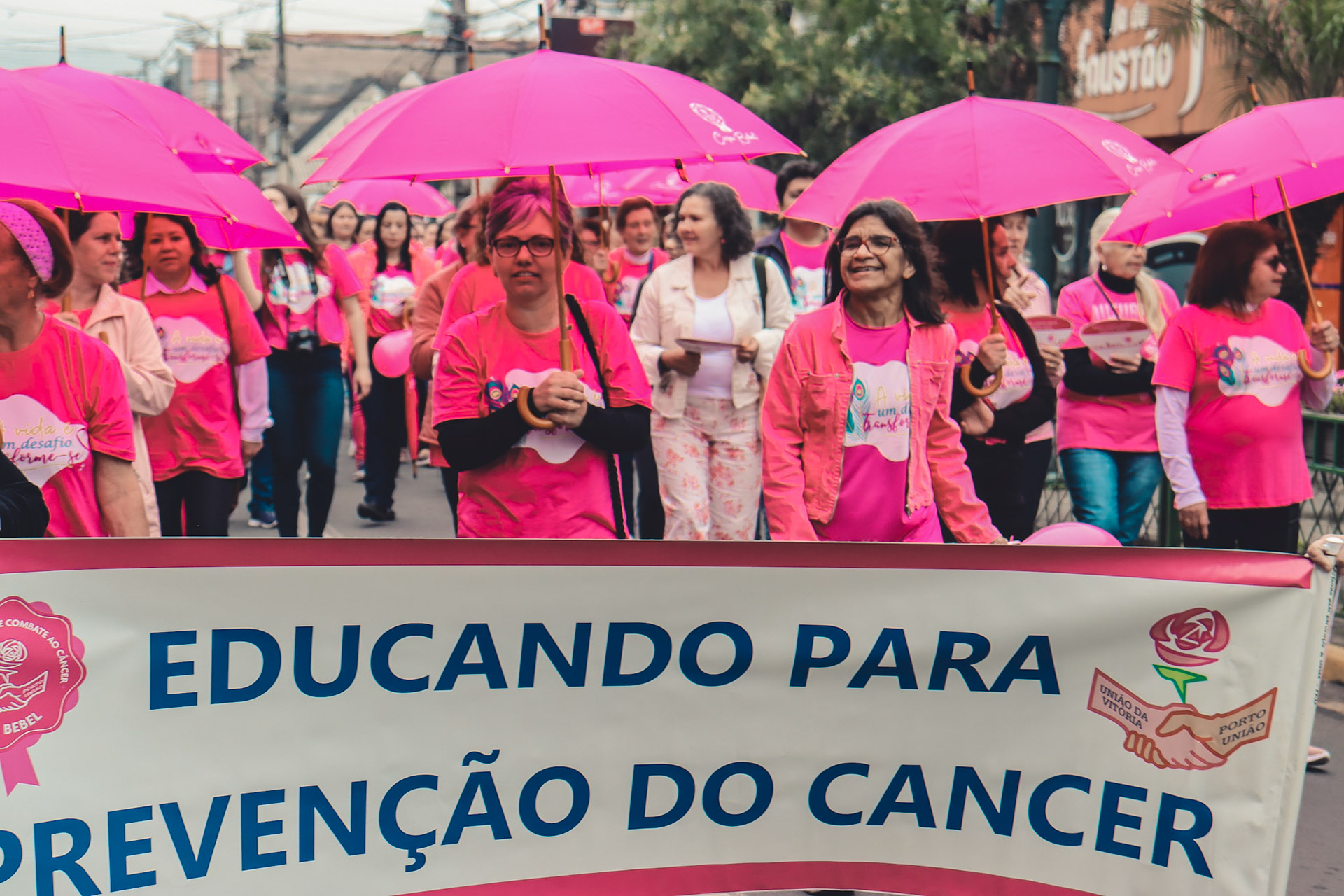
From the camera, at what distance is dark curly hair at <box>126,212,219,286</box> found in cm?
576

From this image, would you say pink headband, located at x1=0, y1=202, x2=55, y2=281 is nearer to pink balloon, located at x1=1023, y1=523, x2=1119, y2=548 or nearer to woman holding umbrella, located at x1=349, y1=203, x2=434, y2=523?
pink balloon, located at x1=1023, y1=523, x2=1119, y2=548

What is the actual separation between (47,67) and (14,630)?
9.92 ft

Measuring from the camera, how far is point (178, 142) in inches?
200

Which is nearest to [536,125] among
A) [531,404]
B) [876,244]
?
[531,404]

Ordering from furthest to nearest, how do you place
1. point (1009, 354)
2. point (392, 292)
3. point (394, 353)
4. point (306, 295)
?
point (392, 292) → point (394, 353) → point (306, 295) → point (1009, 354)

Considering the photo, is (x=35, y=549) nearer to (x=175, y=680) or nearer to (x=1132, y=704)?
(x=175, y=680)

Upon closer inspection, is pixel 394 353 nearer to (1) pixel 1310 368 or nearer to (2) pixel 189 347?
(2) pixel 189 347

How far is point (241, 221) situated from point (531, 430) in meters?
1.32

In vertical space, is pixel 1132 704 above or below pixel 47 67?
below

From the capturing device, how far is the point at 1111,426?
625 centimetres

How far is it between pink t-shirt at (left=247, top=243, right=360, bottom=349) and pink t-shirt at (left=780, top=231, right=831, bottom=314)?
230cm

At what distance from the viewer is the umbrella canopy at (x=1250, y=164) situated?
16.5 ft

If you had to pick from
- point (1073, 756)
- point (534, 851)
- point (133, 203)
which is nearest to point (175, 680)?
point (534, 851)

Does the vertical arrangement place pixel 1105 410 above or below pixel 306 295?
below
